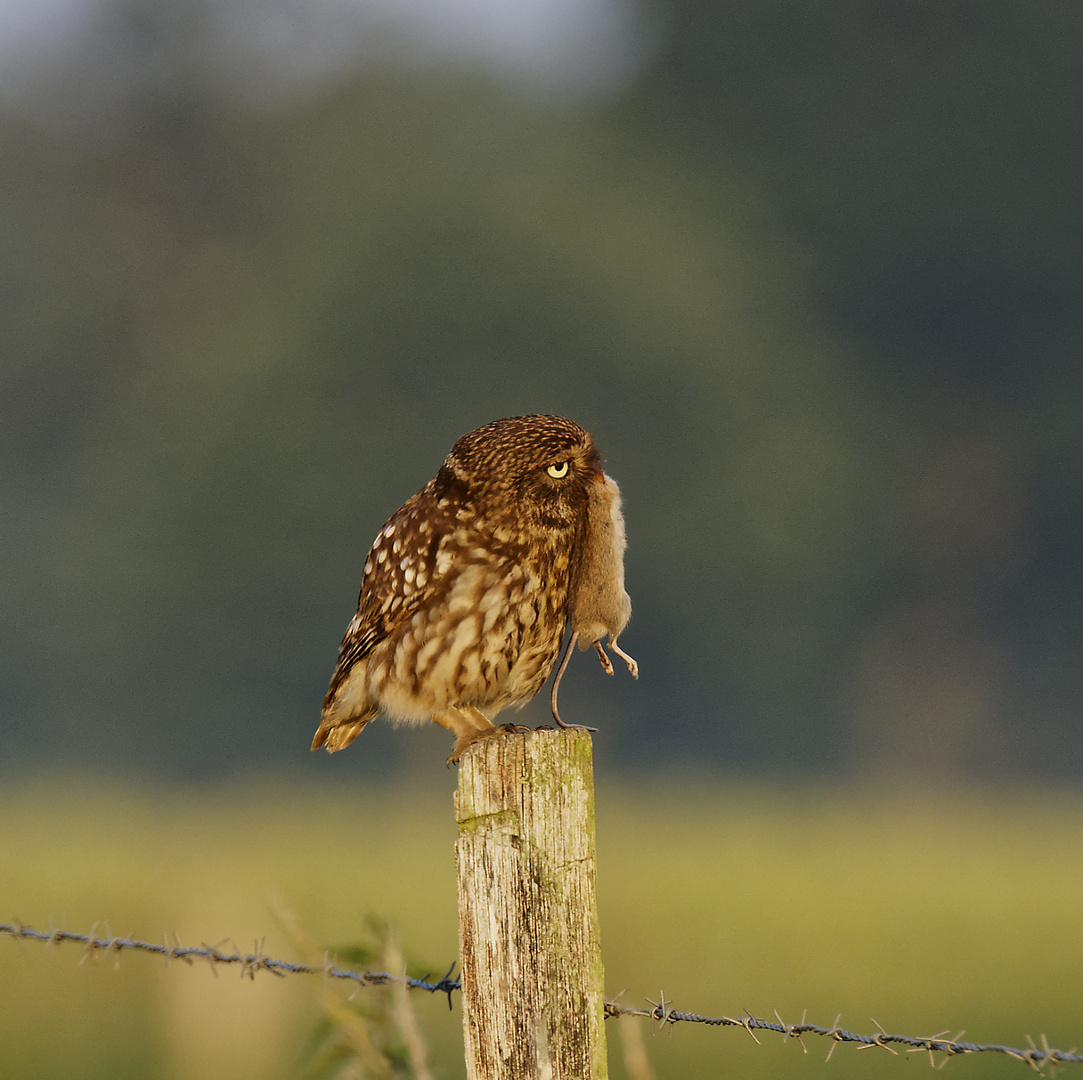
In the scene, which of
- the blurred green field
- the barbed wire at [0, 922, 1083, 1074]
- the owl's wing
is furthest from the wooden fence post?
the owl's wing

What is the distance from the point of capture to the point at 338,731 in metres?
5.46

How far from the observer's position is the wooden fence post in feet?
10.1

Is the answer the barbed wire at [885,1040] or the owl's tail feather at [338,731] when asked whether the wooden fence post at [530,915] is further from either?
the owl's tail feather at [338,731]

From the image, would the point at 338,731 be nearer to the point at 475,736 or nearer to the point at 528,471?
the point at 475,736

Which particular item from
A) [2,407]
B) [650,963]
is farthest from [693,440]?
[650,963]

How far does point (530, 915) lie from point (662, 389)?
34.1 metres

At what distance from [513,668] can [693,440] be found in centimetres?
3183

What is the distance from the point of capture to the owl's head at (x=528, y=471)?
4.61 metres

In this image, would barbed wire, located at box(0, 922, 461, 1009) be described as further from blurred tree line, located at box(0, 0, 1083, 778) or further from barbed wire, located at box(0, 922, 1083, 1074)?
blurred tree line, located at box(0, 0, 1083, 778)

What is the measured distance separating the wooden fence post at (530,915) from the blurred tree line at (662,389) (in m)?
29.9

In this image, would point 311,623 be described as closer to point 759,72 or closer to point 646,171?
point 646,171

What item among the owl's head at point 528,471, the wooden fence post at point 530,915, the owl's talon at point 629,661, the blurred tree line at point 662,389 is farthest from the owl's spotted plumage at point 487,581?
the blurred tree line at point 662,389

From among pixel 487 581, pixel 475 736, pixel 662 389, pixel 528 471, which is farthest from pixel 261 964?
pixel 662 389

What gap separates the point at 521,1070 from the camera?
3.10 metres
